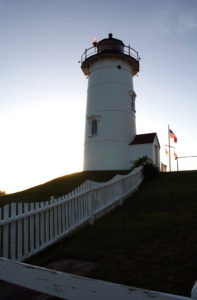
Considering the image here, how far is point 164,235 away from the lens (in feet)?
17.8

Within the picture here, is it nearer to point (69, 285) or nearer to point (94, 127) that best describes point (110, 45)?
point (94, 127)

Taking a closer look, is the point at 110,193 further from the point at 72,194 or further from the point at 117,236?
the point at 117,236

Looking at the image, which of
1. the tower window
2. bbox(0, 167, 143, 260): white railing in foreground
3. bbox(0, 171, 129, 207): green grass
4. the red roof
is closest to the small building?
the red roof

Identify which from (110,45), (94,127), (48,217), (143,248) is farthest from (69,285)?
(110,45)

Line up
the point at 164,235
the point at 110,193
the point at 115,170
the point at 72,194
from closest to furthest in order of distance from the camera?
the point at 164,235, the point at 72,194, the point at 110,193, the point at 115,170

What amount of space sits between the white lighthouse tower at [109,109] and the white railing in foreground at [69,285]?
21.0m

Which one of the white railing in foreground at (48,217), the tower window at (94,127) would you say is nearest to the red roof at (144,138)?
the tower window at (94,127)

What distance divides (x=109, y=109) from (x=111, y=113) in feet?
1.55

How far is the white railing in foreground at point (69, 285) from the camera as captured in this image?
1.34 meters

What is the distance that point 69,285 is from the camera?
59.9 inches

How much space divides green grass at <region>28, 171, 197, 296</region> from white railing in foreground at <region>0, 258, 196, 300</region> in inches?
78.6

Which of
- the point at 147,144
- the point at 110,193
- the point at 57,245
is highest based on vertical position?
the point at 147,144

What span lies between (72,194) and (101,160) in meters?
16.5

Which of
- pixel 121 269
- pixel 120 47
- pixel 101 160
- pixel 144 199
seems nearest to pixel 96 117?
pixel 101 160
